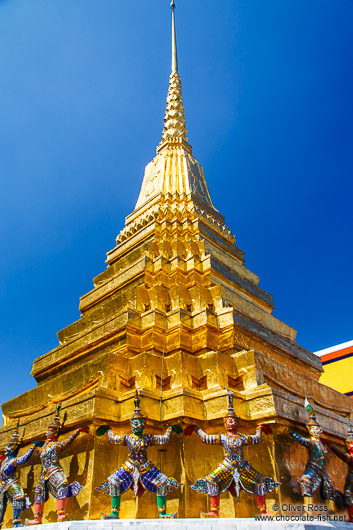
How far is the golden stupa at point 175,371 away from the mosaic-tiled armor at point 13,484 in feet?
1.85

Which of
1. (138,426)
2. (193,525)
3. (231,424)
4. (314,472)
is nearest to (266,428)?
(231,424)

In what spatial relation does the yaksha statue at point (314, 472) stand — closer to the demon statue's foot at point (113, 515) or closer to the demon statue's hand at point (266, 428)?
the demon statue's hand at point (266, 428)

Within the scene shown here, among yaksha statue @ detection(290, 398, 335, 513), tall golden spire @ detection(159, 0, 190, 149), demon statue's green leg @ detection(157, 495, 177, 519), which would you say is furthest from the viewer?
tall golden spire @ detection(159, 0, 190, 149)

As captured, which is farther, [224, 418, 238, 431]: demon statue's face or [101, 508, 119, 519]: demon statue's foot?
[224, 418, 238, 431]: demon statue's face

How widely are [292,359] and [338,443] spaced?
2696mm

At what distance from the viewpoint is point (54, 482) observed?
672 centimetres

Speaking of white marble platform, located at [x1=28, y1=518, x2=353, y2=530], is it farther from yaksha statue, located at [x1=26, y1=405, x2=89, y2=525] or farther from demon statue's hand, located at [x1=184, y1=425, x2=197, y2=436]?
demon statue's hand, located at [x1=184, y1=425, x2=197, y2=436]

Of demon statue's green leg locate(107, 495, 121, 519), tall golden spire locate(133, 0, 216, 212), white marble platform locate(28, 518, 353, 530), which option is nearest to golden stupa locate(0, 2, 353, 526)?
demon statue's green leg locate(107, 495, 121, 519)

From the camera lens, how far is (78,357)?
34.5 feet

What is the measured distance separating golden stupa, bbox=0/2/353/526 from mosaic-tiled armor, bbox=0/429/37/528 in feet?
1.85

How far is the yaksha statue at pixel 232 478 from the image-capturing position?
6.16 m

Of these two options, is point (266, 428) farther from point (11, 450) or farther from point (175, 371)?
point (11, 450)

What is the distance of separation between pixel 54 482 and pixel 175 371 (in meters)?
2.93

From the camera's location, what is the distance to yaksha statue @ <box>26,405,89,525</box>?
6.61m
